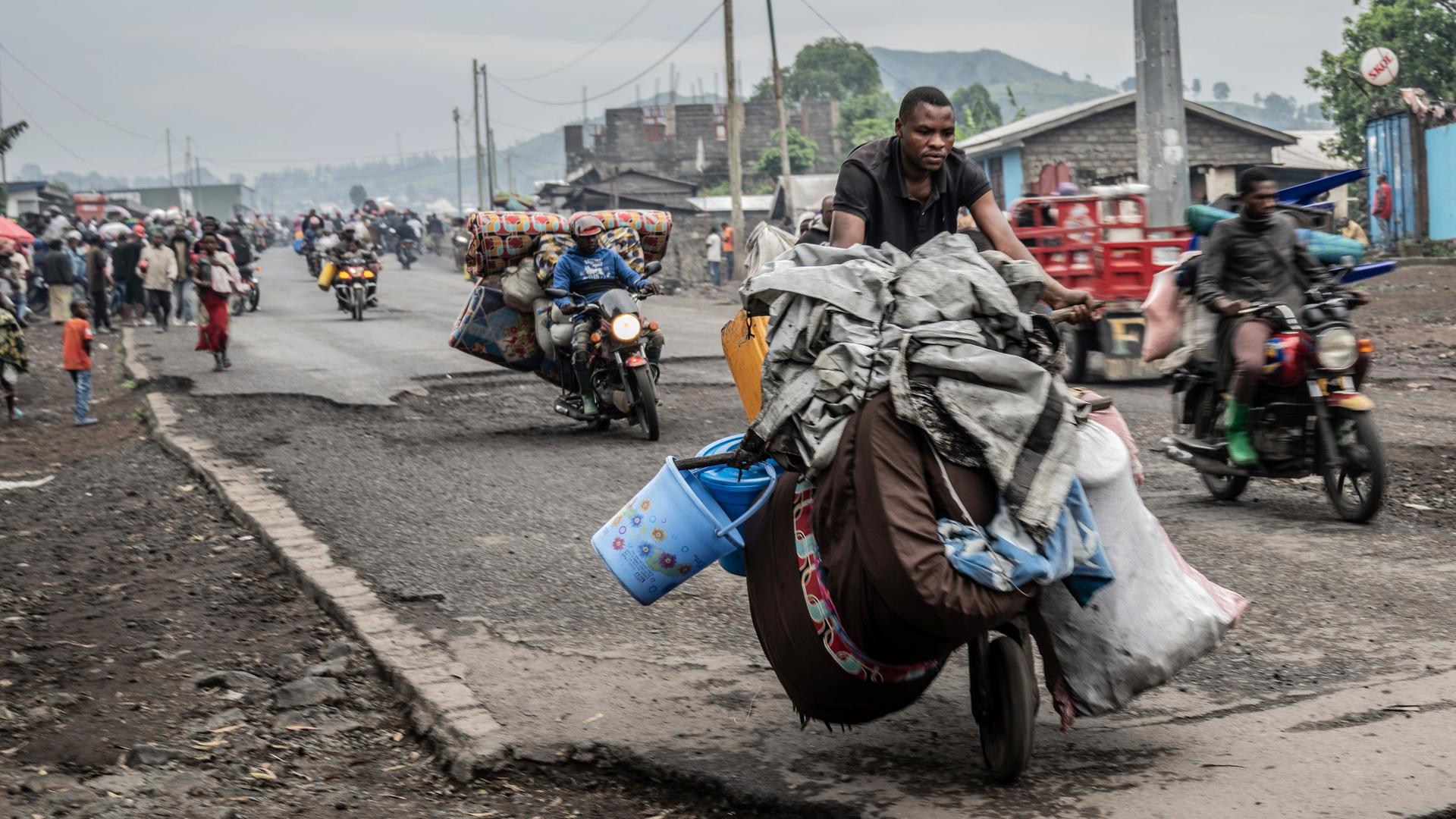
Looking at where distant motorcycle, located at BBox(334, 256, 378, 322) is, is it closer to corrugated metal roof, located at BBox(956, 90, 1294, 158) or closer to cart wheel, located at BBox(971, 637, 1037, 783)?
corrugated metal roof, located at BBox(956, 90, 1294, 158)

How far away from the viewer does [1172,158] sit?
1462cm

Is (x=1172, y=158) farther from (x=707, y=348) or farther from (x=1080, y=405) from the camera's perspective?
(x=1080, y=405)

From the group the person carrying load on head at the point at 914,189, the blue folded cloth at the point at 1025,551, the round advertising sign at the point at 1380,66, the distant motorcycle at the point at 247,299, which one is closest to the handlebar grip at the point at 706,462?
the person carrying load on head at the point at 914,189

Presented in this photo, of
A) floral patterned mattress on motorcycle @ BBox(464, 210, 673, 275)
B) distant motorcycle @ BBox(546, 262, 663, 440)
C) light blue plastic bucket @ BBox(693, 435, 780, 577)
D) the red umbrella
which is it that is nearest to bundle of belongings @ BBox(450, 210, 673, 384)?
floral patterned mattress on motorcycle @ BBox(464, 210, 673, 275)

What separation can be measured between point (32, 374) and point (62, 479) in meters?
9.73

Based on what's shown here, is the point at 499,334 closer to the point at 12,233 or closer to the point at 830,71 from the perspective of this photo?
the point at 12,233

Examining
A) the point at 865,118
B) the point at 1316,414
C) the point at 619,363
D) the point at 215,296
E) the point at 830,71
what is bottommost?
the point at 1316,414

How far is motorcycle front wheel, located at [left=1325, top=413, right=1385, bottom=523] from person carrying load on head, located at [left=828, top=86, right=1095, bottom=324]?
10.7ft

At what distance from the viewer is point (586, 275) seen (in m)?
10.7

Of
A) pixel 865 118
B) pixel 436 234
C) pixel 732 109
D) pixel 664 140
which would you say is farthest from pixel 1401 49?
pixel 865 118

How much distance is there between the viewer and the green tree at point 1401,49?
33.4 metres

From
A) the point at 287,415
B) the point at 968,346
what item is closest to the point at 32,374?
the point at 287,415

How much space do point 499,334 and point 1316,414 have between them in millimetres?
6387

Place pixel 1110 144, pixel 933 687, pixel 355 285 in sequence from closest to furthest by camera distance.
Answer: pixel 933 687 → pixel 355 285 → pixel 1110 144
